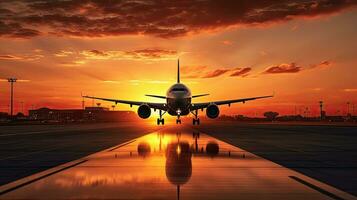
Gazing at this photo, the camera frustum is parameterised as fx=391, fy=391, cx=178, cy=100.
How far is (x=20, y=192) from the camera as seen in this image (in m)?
8.54

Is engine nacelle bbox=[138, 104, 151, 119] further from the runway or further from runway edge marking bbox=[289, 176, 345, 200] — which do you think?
runway edge marking bbox=[289, 176, 345, 200]

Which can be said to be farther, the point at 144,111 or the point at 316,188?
the point at 144,111

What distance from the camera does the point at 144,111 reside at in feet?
152

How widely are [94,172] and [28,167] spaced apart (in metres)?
2.67

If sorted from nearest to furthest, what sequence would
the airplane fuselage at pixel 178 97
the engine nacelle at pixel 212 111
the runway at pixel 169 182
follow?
1. the runway at pixel 169 182
2. the airplane fuselage at pixel 178 97
3. the engine nacelle at pixel 212 111

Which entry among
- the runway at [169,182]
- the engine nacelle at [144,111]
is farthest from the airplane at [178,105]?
the runway at [169,182]

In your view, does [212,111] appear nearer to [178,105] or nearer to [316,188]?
[178,105]

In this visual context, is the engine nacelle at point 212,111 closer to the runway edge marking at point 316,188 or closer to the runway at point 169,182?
the runway at point 169,182

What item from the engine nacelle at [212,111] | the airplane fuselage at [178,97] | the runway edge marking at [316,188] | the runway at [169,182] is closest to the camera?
the runway edge marking at [316,188]

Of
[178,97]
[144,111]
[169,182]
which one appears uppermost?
[178,97]

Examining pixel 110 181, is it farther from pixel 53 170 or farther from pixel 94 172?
pixel 53 170

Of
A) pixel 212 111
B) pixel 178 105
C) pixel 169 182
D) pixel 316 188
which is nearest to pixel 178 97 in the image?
pixel 178 105

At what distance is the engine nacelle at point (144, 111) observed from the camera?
151 feet

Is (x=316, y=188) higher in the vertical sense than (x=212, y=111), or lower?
lower
